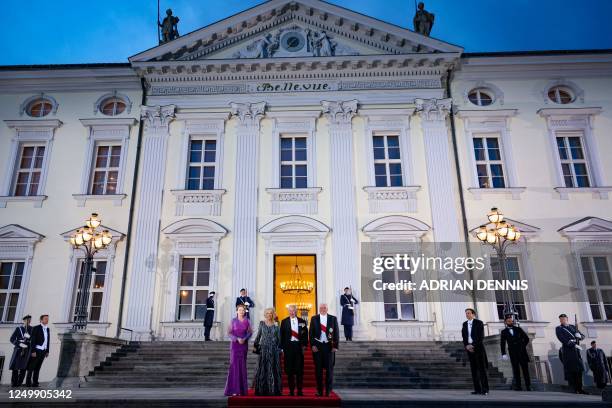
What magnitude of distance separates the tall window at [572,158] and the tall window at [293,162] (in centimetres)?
952

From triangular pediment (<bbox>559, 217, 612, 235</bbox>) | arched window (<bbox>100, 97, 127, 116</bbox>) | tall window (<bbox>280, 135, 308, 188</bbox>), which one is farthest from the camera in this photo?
arched window (<bbox>100, 97, 127, 116</bbox>)

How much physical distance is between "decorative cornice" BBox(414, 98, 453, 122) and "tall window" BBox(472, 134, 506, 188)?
Answer: 1.51 meters

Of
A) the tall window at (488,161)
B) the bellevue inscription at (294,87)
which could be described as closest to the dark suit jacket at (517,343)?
the tall window at (488,161)

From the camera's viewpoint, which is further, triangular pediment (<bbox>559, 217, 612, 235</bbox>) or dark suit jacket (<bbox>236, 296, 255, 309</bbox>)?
triangular pediment (<bbox>559, 217, 612, 235</bbox>)

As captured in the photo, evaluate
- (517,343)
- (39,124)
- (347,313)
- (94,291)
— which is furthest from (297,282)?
(39,124)

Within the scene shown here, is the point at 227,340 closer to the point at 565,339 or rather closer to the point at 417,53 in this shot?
the point at 565,339

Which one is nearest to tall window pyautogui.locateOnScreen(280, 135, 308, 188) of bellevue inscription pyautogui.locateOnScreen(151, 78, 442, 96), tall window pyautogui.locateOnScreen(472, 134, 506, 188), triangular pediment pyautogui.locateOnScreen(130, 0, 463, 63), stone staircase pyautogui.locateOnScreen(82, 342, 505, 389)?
bellevue inscription pyautogui.locateOnScreen(151, 78, 442, 96)

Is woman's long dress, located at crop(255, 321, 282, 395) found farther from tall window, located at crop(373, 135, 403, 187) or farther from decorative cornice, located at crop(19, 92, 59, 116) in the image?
decorative cornice, located at crop(19, 92, 59, 116)

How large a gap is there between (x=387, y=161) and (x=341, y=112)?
8.38 ft

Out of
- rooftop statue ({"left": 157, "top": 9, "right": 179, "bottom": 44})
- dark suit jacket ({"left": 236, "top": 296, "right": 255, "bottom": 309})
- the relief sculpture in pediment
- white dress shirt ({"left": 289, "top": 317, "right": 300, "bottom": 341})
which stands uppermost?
rooftop statue ({"left": 157, "top": 9, "right": 179, "bottom": 44})

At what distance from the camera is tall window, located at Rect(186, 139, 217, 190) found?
18156mm

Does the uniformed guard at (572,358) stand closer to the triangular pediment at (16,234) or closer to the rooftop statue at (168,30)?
the triangular pediment at (16,234)

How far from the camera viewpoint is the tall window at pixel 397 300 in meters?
16.3

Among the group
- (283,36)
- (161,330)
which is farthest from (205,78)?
(161,330)
